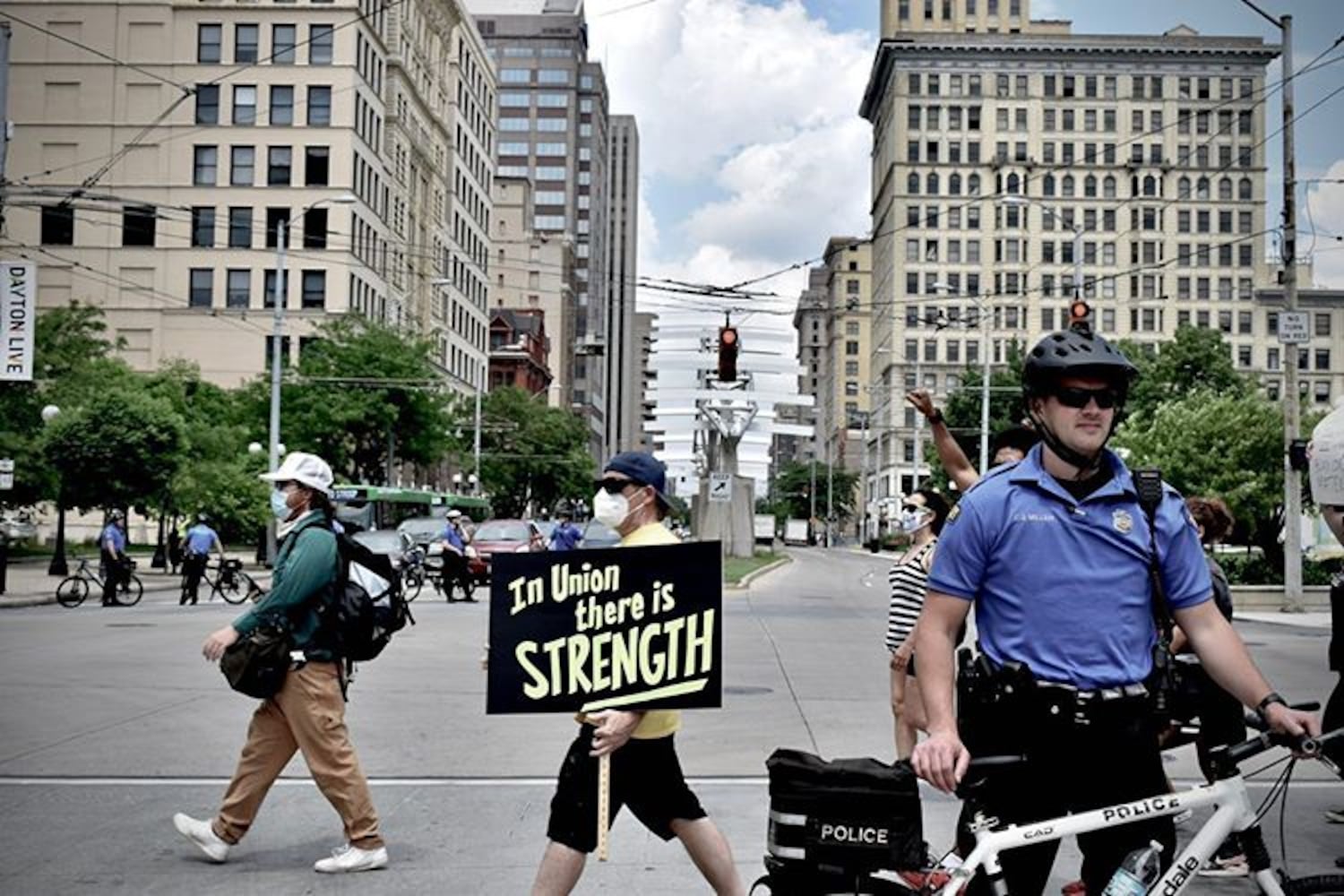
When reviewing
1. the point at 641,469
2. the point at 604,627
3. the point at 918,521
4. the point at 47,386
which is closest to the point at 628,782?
the point at 604,627

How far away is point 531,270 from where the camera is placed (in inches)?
5891

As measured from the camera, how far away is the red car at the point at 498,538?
112 ft

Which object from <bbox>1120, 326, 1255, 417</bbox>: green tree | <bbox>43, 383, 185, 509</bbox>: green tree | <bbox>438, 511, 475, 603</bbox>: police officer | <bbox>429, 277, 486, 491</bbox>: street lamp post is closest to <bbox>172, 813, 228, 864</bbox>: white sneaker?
<bbox>438, 511, 475, 603</bbox>: police officer

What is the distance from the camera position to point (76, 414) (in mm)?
37406

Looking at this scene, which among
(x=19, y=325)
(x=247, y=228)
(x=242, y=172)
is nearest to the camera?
(x=19, y=325)

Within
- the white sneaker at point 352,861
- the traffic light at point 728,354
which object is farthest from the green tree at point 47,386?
the white sneaker at point 352,861

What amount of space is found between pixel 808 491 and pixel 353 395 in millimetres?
98732

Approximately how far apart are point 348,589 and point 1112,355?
411 cm

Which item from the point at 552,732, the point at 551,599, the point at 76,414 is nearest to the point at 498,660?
the point at 551,599

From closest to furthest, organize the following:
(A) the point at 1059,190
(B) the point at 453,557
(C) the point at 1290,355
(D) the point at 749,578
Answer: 1. (C) the point at 1290,355
2. (B) the point at 453,557
3. (D) the point at 749,578
4. (A) the point at 1059,190

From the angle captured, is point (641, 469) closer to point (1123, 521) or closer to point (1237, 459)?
point (1123, 521)

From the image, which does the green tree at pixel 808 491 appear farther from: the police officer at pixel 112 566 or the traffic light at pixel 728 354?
the traffic light at pixel 728 354

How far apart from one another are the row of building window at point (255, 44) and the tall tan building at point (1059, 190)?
57821mm

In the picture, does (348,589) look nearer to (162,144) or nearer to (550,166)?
(162,144)
